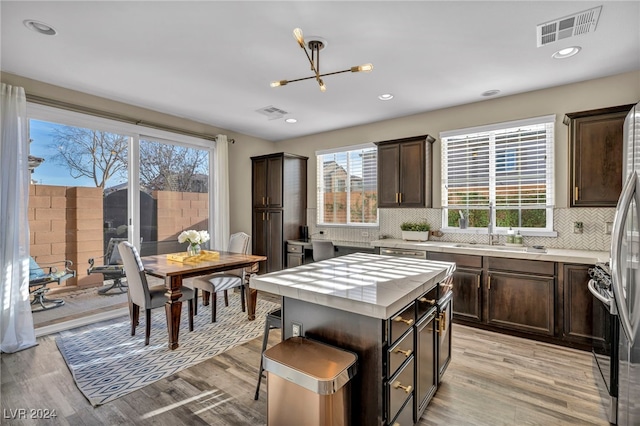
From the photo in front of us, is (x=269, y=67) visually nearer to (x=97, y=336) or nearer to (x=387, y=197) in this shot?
(x=387, y=197)

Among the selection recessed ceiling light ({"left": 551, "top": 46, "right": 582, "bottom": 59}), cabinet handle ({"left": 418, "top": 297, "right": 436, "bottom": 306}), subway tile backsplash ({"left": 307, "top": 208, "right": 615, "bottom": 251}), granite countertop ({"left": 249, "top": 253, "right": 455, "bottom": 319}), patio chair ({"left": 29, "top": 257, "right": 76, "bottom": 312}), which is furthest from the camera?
patio chair ({"left": 29, "top": 257, "right": 76, "bottom": 312})

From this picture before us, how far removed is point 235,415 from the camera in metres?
2.01

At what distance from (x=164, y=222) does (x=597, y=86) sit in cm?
565

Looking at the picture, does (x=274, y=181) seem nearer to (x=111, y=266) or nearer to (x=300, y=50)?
(x=111, y=266)

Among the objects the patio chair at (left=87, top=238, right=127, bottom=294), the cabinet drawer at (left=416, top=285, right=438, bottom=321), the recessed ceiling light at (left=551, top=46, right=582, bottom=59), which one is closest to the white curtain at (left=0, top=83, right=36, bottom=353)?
the patio chair at (left=87, top=238, right=127, bottom=294)

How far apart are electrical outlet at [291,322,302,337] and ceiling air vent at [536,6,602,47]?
2824 millimetres

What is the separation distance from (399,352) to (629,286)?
4.11ft

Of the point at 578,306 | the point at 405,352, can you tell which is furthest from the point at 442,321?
the point at 578,306

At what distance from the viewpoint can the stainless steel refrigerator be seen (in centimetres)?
153

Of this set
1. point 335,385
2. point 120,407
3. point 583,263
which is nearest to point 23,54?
point 120,407

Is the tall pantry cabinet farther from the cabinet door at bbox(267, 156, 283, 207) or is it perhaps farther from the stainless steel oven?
the stainless steel oven

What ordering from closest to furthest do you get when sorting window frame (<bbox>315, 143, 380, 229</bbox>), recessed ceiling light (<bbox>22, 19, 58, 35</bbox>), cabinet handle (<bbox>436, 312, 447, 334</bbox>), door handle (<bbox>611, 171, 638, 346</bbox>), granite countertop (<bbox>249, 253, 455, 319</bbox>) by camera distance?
granite countertop (<bbox>249, 253, 455, 319</bbox>)
door handle (<bbox>611, 171, 638, 346</bbox>)
cabinet handle (<bbox>436, 312, 447, 334</bbox>)
recessed ceiling light (<bbox>22, 19, 58, 35</bbox>)
window frame (<bbox>315, 143, 380, 229</bbox>)

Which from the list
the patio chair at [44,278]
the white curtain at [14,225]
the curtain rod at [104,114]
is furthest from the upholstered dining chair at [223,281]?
the curtain rod at [104,114]

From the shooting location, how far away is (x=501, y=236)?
3.84 metres
